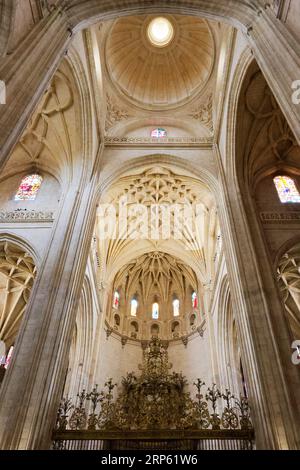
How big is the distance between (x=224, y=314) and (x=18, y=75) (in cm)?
1295

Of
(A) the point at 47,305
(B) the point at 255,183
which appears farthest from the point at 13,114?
(B) the point at 255,183

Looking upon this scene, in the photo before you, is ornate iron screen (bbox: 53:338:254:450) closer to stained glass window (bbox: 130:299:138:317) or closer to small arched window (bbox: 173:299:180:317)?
small arched window (bbox: 173:299:180:317)

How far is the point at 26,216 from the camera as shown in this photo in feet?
37.5

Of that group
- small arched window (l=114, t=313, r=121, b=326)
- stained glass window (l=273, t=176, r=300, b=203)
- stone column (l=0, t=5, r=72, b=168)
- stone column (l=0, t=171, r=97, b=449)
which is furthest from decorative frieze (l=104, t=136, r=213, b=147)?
small arched window (l=114, t=313, r=121, b=326)

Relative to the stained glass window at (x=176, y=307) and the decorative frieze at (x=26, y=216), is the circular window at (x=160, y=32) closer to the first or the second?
the decorative frieze at (x=26, y=216)

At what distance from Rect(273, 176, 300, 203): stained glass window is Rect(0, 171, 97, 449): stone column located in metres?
7.54

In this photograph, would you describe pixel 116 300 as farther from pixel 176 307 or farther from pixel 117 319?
pixel 176 307

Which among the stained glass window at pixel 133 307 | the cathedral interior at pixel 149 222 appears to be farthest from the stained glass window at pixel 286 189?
the stained glass window at pixel 133 307

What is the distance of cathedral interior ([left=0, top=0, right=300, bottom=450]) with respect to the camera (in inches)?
268

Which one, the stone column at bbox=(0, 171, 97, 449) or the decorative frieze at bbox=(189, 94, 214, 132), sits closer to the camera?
the stone column at bbox=(0, 171, 97, 449)

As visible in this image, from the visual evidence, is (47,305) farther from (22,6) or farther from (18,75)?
(22,6)

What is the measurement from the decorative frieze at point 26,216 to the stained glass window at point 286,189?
29.5ft

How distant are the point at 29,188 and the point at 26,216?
2.48 metres

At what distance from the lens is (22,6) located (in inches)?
255
